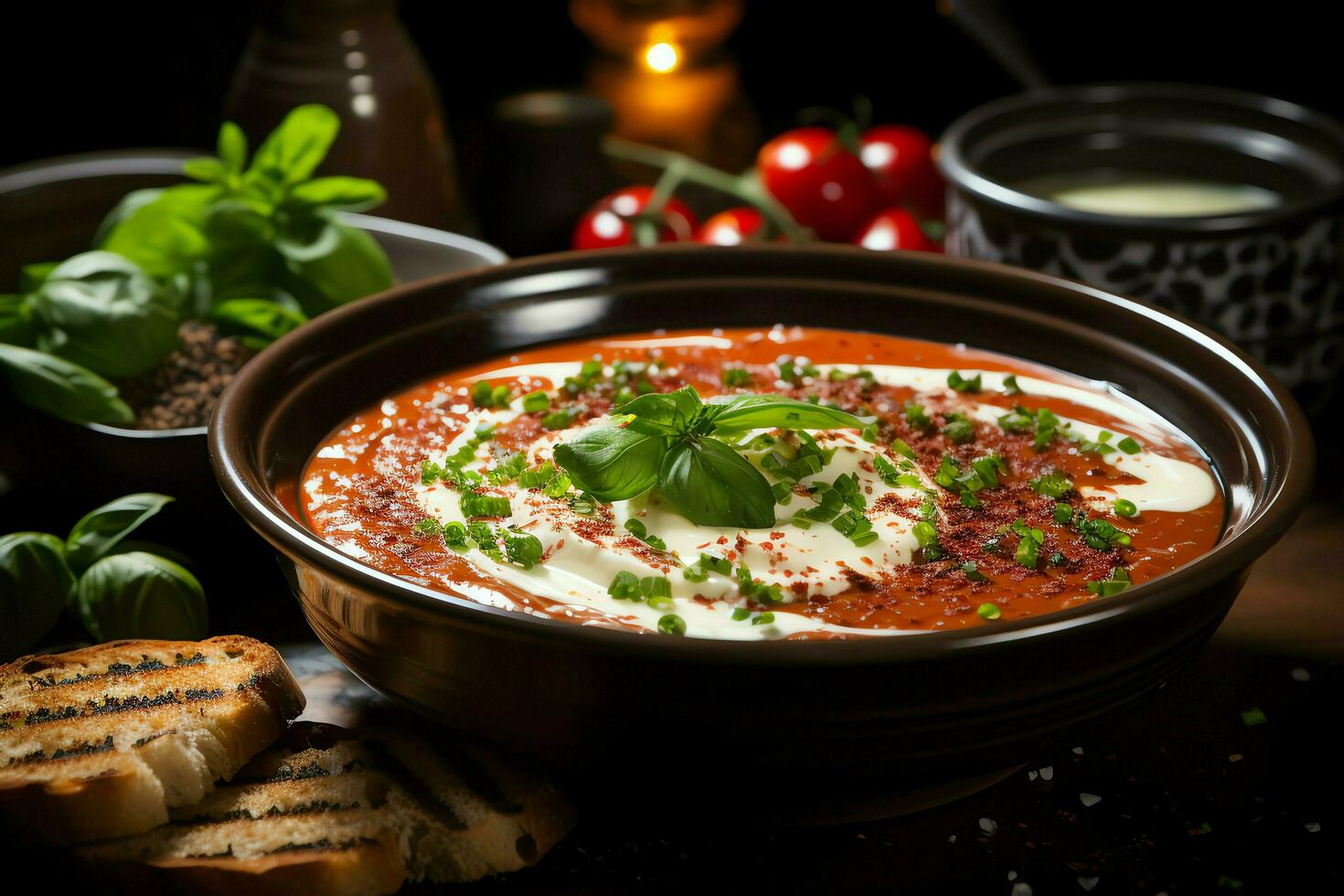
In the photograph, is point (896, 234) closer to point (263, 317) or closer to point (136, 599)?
point (263, 317)

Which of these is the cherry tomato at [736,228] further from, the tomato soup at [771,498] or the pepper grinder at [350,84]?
the tomato soup at [771,498]

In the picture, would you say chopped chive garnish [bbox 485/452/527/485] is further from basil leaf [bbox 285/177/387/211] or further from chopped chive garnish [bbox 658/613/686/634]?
basil leaf [bbox 285/177/387/211]

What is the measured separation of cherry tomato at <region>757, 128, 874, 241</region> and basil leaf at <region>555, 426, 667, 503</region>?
1961 mm

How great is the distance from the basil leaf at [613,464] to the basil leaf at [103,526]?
609mm

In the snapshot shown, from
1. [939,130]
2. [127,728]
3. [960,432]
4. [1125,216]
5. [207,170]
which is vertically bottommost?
[939,130]

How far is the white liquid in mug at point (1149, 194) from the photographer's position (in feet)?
9.66

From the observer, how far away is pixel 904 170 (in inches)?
146

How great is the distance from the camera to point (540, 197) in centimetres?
346

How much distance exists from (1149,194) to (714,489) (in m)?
1.73

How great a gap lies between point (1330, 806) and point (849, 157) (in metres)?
2.28

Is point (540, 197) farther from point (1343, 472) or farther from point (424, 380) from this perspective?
point (1343, 472)

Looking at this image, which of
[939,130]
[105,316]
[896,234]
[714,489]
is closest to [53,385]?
[105,316]

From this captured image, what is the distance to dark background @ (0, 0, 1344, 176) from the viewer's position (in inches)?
142

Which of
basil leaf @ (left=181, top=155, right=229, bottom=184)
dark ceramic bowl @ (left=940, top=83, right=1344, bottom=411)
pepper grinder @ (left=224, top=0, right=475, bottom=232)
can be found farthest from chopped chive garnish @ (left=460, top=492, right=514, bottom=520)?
pepper grinder @ (left=224, top=0, right=475, bottom=232)
